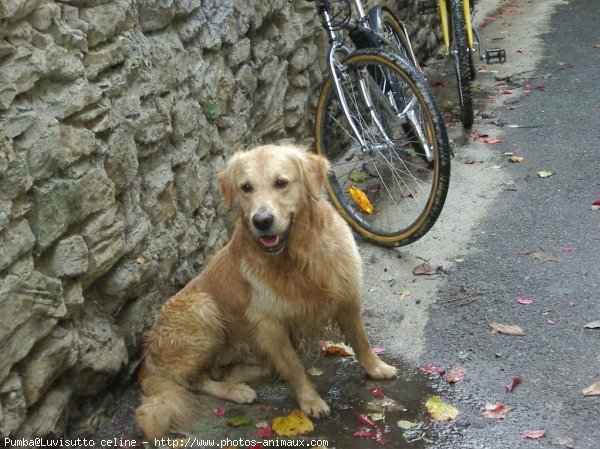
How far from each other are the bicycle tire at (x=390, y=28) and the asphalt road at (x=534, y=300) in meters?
1.25

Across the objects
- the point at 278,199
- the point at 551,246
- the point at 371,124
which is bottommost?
the point at 551,246

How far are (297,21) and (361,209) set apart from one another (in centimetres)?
164

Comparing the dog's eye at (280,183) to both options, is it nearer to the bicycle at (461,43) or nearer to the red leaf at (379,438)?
the red leaf at (379,438)

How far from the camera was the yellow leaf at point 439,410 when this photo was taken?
3.36 metres

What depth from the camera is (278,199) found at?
3.36 metres

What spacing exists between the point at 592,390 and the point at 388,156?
2.29m

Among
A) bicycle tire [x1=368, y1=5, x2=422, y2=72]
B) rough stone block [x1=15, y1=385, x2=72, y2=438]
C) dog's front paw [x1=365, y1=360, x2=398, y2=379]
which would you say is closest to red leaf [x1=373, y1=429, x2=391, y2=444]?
dog's front paw [x1=365, y1=360, x2=398, y2=379]

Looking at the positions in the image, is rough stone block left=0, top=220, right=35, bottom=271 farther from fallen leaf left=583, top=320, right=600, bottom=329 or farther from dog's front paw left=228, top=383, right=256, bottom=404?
fallen leaf left=583, top=320, right=600, bottom=329

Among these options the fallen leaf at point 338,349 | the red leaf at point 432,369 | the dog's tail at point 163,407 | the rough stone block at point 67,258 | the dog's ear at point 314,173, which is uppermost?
the rough stone block at point 67,258

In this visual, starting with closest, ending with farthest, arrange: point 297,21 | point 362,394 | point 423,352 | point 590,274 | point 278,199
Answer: point 278,199 < point 362,394 < point 423,352 < point 590,274 < point 297,21

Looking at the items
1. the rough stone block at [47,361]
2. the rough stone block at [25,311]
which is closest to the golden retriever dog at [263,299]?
the rough stone block at [47,361]

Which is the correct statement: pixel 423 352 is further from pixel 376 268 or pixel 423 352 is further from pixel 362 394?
pixel 376 268

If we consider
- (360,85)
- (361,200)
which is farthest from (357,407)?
(360,85)

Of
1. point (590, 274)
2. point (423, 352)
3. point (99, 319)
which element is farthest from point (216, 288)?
point (590, 274)
